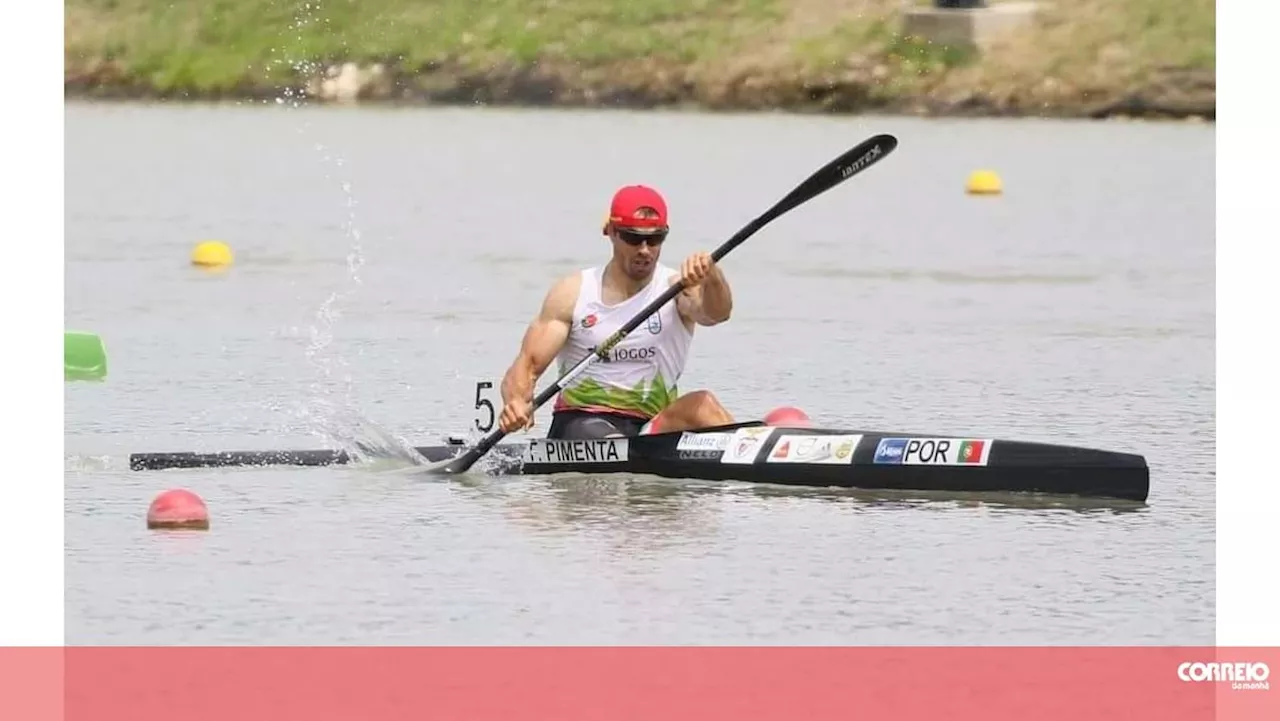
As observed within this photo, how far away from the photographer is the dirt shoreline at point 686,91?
37.8 metres

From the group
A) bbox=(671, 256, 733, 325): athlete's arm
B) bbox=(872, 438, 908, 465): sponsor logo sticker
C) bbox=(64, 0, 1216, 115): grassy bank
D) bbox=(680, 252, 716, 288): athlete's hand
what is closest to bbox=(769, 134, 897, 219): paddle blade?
bbox=(671, 256, 733, 325): athlete's arm

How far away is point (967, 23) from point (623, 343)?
2633 cm

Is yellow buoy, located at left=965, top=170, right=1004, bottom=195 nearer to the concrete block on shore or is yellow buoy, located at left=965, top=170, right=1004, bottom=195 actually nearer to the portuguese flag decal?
the concrete block on shore

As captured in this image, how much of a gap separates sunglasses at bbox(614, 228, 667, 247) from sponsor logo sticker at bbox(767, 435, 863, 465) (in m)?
1.14

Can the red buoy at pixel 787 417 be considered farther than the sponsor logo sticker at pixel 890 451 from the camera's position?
Yes

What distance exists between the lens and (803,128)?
37.6m

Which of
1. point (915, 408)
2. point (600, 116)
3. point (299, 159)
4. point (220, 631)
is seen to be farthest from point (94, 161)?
point (220, 631)

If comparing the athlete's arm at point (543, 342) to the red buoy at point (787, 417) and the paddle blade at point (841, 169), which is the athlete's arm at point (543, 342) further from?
the red buoy at point (787, 417)

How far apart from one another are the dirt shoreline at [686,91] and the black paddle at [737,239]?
23810 millimetres

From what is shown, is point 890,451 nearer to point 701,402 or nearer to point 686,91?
point 701,402

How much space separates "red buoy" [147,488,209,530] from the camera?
1221 cm
